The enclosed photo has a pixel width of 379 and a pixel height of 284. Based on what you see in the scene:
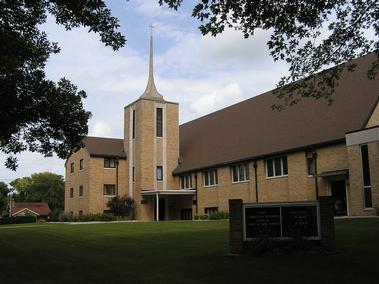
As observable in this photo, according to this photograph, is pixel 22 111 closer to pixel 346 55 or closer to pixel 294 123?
pixel 346 55

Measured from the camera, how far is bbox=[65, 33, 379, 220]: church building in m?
31.4

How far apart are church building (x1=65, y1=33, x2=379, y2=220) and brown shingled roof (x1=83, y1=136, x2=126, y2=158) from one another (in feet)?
0.34

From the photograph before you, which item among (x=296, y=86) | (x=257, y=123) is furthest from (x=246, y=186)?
(x=296, y=86)

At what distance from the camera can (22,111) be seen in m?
15.3

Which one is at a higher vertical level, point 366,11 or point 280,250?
point 366,11

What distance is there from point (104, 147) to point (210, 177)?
14.4m

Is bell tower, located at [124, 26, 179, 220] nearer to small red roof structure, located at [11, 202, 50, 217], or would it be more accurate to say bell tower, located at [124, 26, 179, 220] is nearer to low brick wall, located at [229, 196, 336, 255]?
low brick wall, located at [229, 196, 336, 255]

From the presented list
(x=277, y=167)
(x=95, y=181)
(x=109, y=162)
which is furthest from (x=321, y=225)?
(x=109, y=162)

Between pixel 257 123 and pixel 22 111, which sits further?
pixel 257 123

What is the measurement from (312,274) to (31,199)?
421ft

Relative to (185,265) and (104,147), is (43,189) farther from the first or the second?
(185,265)

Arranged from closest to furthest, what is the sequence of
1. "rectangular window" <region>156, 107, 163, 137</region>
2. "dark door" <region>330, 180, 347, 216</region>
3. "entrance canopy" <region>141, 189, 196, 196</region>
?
"dark door" <region>330, 180, 347, 216</region> → "entrance canopy" <region>141, 189, 196, 196</region> → "rectangular window" <region>156, 107, 163, 137</region>

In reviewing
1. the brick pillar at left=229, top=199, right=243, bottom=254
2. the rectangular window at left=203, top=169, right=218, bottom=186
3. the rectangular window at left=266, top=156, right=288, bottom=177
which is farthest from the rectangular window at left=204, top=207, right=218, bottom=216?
the brick pillar at left=229, top=199, right=243, bottom=254

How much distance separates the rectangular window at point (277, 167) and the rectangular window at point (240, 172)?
2.57 m
